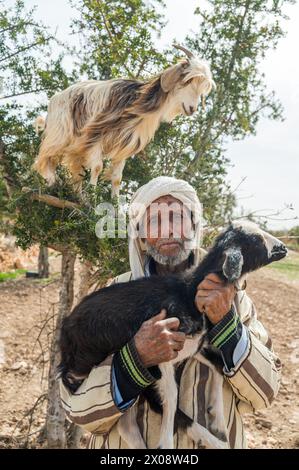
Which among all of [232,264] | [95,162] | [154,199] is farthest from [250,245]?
[95,162]

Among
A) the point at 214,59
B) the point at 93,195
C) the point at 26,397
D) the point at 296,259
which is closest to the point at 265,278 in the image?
the point at 296,259

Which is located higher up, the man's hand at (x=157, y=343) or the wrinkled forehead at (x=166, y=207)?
the wrinkled forehead at (x=166, y=207)

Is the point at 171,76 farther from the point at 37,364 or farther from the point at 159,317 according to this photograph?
the point at 37,364

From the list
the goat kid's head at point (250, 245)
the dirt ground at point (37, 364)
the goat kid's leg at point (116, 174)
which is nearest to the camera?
the goat kid's head at point (250, 245)

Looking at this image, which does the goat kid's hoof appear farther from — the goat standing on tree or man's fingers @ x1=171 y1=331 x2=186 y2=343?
the goat standing on tree

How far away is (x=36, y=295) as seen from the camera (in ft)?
40.7

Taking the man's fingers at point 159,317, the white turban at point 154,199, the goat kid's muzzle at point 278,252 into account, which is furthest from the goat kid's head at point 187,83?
the man's fingers at point 159,317

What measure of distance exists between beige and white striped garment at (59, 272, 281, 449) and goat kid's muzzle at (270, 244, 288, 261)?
472 millimetres

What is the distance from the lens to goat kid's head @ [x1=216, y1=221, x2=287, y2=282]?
312 centimetres

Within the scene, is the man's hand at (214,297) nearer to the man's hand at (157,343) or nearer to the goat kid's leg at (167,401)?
the man's hand at (157,343)

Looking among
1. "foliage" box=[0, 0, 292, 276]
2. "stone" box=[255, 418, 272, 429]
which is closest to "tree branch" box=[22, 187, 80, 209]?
"foliage" box=[0, 0, 292, 276]

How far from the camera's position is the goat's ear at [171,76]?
506 centimetres

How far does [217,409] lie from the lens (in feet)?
8.70
